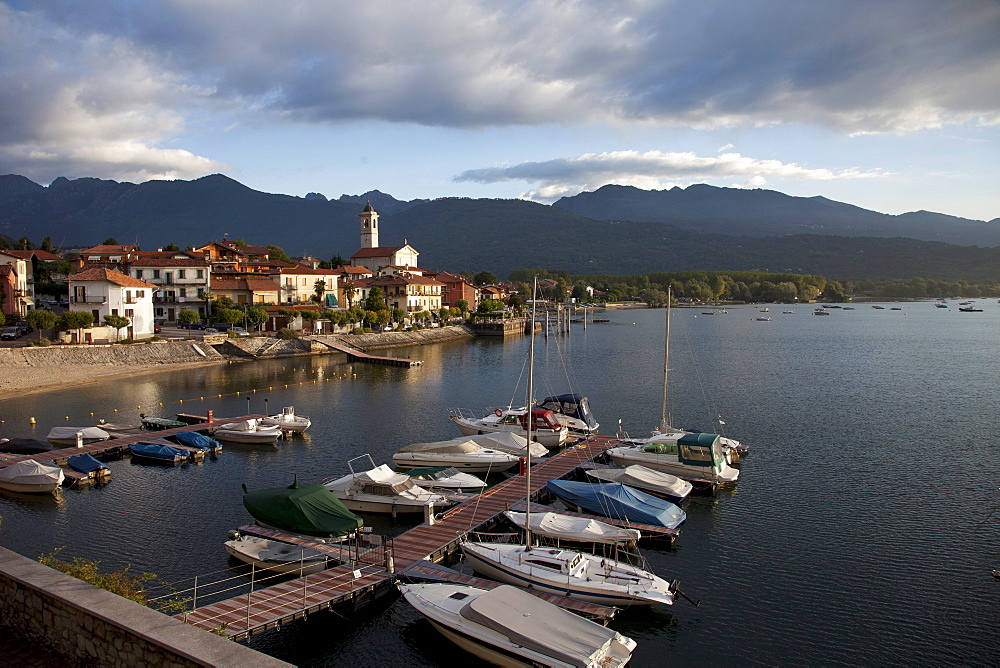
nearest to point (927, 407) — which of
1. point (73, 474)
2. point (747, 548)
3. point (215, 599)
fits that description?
point (747, 548)

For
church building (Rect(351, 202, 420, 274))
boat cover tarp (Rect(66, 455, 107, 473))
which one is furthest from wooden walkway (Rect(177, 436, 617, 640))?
church building (Rect(351, 202, 420, 274))

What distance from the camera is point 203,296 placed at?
83750 millimetres

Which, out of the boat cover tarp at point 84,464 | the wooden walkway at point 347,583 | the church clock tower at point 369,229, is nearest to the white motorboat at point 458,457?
the wooden walkway at point 347,583

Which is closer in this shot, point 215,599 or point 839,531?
point 215,599

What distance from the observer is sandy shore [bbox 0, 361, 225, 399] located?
51300 millimetres

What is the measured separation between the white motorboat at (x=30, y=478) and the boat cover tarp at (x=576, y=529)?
759 inches

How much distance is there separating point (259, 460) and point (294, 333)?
4926 cm

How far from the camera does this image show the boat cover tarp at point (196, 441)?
3434 centimetres

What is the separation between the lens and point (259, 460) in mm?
33781

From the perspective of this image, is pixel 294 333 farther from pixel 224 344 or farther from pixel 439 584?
pixel 439 584

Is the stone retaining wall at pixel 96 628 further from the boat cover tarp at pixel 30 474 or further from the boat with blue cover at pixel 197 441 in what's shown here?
the boat with blue cover at pixel 197 441

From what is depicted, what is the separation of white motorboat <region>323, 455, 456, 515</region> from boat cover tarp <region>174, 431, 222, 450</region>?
11929 millimetres

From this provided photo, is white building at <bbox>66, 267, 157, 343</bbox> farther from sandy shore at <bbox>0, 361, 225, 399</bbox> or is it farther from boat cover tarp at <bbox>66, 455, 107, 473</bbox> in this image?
boat cover tarp at <bbox>66, 455, 107, 473</bbox>

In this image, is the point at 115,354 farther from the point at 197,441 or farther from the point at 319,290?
the point at 197,441
